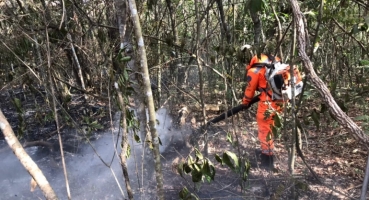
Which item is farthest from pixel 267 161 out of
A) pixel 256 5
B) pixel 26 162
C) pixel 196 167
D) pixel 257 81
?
pixel 26 162

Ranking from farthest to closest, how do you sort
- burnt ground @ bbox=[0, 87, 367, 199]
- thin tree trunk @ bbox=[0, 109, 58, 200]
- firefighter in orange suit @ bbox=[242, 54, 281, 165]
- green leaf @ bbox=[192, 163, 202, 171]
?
firefighter in orange suit @ bbox=[242, 54, 281, 165] → burnt ground @ bbox=[0, 87, 367, 199] → green leaf @ bbox=[192, 163, 202, 171] → thin tree trunk @ bbox=[0, 109, 58, 200]

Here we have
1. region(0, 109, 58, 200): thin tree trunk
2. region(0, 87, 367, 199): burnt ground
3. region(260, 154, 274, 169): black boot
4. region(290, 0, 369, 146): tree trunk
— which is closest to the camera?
region(290, 0, 369, 146): tree trunk

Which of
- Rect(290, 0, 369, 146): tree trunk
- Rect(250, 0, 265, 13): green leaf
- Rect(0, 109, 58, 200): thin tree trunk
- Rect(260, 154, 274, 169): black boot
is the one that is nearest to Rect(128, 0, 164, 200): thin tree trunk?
Rect(250, 0, 265, 13): green leaf

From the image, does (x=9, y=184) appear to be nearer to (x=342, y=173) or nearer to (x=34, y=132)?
(x=34, y=132)

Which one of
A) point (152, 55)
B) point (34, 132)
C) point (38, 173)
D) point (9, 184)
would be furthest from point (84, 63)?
point (38, 173)

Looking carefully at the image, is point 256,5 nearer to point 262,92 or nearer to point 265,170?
point 262,92

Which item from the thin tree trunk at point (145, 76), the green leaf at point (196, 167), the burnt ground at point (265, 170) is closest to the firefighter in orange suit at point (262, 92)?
the burnt ground at point (265, 170)

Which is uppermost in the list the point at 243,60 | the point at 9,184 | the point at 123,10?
the point at 123,10

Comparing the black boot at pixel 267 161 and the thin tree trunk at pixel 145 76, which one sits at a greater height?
the thin tree trunk at pixel 145 76

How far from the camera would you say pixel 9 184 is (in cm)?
445

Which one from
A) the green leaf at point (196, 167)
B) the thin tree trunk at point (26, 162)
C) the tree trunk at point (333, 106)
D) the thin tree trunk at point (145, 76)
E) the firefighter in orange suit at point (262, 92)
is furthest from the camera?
the firefighter in orange suit at point (262, 92)

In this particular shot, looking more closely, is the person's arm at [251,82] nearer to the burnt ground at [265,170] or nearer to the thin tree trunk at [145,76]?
the burnt ground at [265,170]

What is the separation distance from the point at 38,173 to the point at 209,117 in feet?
14.8

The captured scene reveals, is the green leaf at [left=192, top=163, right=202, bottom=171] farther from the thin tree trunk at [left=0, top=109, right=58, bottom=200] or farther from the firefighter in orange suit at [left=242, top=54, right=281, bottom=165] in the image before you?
the firefighter in orange suit at [left=242, top=54, right=281, bottom=165]
